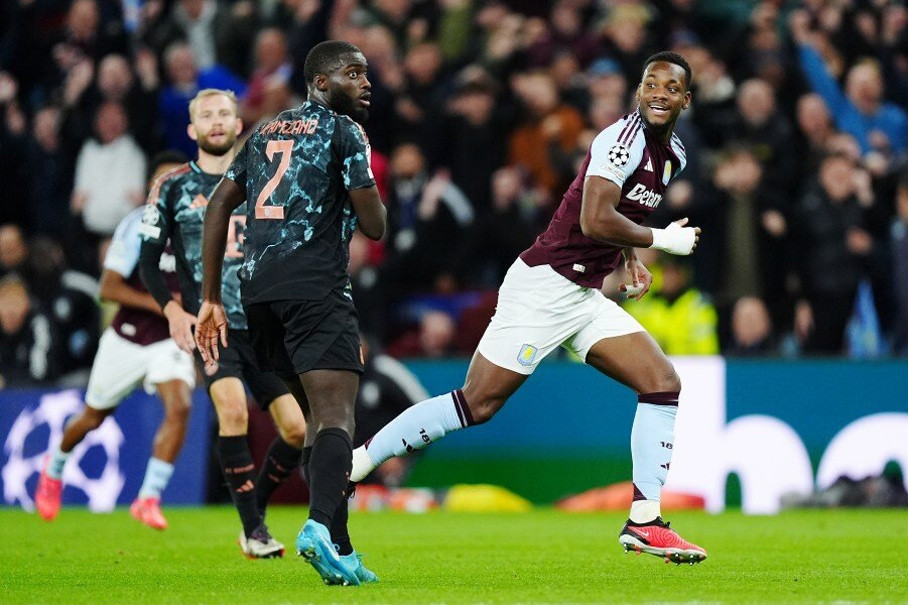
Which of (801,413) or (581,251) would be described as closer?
(581,251)

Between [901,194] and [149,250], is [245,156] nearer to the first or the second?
[149,250]

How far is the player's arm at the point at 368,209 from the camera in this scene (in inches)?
255

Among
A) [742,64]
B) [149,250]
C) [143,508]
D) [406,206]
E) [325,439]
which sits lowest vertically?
[143,508]

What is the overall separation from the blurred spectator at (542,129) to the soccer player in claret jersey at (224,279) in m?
6.30

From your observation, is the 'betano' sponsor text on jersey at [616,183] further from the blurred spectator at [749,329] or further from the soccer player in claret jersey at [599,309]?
the blurred spectator at [749,329]

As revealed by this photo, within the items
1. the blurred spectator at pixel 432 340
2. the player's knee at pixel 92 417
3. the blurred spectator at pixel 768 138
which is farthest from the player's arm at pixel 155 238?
the blurred spectator at pixel 768 138

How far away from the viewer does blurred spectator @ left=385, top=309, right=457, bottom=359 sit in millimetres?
14008

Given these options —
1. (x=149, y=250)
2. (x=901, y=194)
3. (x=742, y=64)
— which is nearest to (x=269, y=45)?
(x=742, y=64)

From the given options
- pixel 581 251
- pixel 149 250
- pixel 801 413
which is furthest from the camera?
pixel 801 413

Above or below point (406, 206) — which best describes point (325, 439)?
below

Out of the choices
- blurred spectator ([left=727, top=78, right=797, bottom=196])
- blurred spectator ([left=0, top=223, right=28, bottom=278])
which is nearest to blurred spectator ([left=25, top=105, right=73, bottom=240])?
blurred spectator ([left=0, top=223, right=28, bottom=278])

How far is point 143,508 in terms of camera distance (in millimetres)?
10352

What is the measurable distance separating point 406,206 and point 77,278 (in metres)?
3.31

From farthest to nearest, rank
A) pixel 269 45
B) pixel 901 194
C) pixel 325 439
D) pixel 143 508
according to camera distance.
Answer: pixel 269 45 → pixel 901 194 → pixel 143 508 → pixel 325 439
